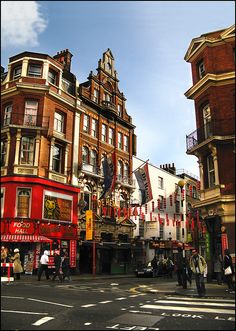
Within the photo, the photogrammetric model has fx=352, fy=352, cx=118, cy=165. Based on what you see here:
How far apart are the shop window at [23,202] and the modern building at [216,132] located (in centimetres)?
201

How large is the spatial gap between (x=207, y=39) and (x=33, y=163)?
266cm

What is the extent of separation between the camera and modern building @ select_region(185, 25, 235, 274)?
3490mm

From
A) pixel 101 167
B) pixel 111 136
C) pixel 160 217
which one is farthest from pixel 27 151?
pixel 160 217

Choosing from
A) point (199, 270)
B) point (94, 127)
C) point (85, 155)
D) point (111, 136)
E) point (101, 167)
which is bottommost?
point (199, 270)

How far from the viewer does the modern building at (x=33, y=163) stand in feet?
12.6

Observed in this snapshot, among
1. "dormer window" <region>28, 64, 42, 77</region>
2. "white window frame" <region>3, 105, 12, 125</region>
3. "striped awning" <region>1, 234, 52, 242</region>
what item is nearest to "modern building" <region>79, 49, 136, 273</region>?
"dormer window" <region>28, 64, 42, 77</region>

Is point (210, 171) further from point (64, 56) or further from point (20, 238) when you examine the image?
point (64, 56)

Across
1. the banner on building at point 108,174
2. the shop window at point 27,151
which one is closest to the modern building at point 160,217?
the banner on building at point 108,174

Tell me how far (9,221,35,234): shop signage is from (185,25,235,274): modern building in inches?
74.9

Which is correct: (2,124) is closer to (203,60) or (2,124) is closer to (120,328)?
(203,60)

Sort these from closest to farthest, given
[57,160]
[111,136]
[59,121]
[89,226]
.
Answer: [57,160]
[59,121]
[89,226]
[111,136]

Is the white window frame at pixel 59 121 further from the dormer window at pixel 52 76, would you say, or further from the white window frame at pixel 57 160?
the dormer window at pixel 52 76

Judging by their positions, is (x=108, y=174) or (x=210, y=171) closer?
(x=210, y=171)

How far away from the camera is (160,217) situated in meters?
41.2
